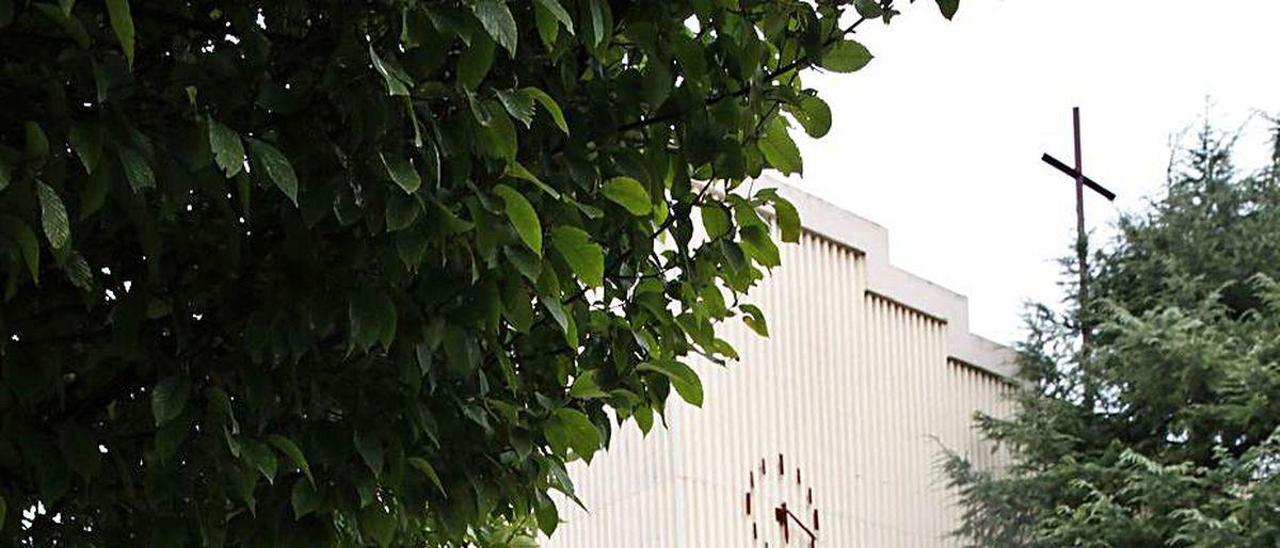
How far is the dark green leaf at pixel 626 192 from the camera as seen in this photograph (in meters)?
4.08

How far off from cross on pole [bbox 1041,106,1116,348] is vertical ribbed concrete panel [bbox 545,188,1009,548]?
2.81 feet

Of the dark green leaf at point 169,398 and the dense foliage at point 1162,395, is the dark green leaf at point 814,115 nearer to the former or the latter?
the dark green leaf at point 169,398

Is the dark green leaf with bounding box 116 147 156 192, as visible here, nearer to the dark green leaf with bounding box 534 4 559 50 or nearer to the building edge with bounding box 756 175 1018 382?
the dark green leaf with bounding box 534 4 559 50

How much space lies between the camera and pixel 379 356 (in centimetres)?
428

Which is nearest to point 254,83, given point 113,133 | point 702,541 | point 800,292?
point 113,133

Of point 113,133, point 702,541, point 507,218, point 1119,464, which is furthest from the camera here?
point 1119,464

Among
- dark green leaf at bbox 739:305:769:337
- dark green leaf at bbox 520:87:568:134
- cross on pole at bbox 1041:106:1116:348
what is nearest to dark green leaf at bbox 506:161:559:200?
dark green leaf at bbox 520:87:568:134

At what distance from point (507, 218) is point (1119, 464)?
47.6 ft

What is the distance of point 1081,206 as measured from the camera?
747 inches

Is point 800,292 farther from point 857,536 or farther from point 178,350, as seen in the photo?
point 178,350

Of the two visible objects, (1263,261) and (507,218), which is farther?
(1263,261)

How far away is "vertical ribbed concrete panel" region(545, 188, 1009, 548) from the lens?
14.2m

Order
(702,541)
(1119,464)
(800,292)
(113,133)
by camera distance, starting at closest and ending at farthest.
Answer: (113,133) < (702,541) < (800,292) < (1119,464)

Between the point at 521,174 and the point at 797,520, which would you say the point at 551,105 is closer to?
the point at 521,174
